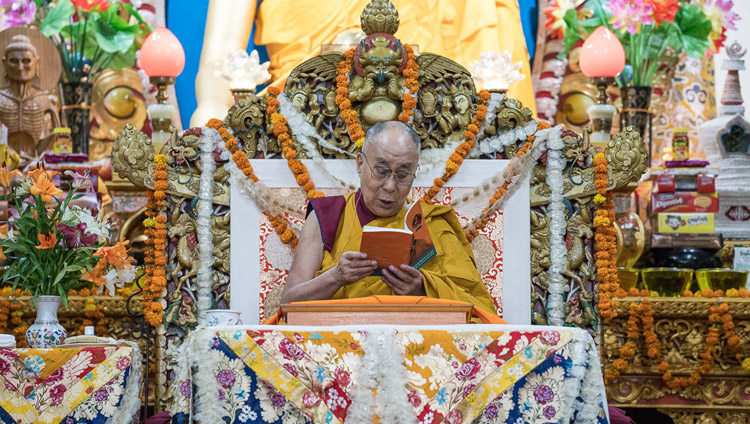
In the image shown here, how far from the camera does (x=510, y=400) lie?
8.36ft

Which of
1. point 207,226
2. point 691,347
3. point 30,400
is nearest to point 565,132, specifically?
point 691,347

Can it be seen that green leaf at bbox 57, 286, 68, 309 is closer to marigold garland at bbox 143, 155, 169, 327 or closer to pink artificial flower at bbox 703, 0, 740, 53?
marigold garland at bbox 143, 155, 169, 327

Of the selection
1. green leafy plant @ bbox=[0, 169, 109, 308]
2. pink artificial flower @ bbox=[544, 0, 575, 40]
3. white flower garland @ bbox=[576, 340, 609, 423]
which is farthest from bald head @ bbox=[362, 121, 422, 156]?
pink artificial flower @ bbox=[544, 0, 575, 40]

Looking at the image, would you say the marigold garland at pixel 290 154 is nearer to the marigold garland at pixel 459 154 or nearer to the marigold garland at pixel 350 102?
the marigold garland at pixel 350 102

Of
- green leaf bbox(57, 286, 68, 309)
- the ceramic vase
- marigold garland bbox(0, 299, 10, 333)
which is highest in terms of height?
the ceramic vase

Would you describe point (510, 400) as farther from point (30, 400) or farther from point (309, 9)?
point (309, 9)

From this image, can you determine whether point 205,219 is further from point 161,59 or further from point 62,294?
point 161,59

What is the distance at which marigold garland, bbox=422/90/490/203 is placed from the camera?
12.1 feet

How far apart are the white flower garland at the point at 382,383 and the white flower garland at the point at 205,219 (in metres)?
1.23

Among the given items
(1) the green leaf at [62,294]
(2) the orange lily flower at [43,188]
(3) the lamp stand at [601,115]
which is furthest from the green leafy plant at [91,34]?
(3) the lamp stand at [601,115]

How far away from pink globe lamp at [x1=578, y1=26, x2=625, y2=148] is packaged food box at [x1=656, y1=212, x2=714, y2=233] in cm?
71

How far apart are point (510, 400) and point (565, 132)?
1434 mm

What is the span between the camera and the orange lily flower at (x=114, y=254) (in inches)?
130

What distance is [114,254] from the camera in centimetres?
332
